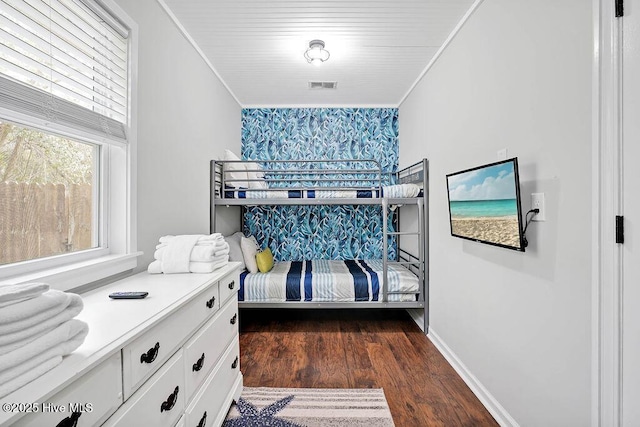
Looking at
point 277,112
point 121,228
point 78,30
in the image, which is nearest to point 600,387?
point 121,228

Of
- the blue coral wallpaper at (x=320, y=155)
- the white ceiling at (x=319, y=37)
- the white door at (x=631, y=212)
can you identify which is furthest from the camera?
the blue coral wallpaper at (x=320, y=155)

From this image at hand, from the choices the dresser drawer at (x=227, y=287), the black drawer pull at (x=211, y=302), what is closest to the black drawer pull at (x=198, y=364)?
the black drawer pull at (x=211, y=302)

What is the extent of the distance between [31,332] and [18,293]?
3.7 inches

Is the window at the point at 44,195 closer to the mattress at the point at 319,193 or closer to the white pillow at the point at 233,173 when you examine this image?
the mattress at the point at 319,193

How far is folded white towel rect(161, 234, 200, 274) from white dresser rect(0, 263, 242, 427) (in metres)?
0.05

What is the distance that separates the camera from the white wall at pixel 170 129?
1791 millimetres

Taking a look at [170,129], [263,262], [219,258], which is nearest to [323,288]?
[263,262]

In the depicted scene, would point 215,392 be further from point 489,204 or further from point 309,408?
point 489,204

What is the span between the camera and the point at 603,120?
110 centimetres

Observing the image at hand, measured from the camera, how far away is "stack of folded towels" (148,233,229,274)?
1622 mm

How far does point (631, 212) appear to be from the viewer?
1019mm

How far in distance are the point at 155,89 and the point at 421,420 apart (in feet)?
8.65

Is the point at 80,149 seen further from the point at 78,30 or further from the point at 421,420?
the point at 421,420

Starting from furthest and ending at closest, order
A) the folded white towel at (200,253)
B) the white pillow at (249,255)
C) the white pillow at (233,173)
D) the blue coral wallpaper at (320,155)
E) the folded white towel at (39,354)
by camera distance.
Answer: the blue coral wallpaper at (320,155)
the white pillow at (233,173)
the white pillow at (249,255)
the folded white towel at (200,253)
the folded white towel at (39,354)
